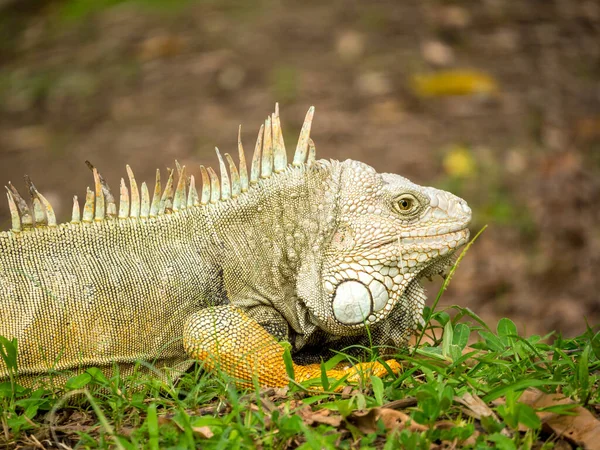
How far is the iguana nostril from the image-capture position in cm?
507

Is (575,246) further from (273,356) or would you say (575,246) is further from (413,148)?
(273,356)

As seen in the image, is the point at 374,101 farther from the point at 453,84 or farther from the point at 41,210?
the point at 41,210

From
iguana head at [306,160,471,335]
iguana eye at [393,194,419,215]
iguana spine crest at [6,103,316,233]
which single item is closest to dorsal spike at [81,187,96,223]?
iguana spine crest at [6,103,316,233]

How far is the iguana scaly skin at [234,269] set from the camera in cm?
507

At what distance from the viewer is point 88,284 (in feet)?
17.0

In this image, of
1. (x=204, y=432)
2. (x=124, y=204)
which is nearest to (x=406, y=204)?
(x=124, y=204)

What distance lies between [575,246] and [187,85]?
8.17 m

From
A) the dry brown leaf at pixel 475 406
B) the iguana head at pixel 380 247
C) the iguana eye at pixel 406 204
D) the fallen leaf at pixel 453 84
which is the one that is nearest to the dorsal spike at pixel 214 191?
the iguana head at pixel 380 247

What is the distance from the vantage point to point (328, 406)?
Answer: 451 centimetres

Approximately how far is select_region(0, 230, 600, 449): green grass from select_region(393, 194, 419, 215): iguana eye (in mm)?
792

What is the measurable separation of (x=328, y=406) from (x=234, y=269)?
4.30ft

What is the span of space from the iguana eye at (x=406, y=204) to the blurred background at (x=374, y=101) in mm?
6024

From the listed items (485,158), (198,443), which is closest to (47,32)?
(485,158)

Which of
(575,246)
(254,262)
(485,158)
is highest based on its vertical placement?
(254,262)
